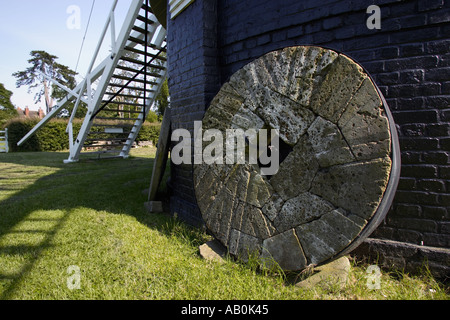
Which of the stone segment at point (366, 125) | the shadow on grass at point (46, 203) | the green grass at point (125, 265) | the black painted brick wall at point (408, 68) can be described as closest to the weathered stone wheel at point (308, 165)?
the stone segment at point (366, 125)

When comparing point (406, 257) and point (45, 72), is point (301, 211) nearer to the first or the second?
point (406, 257)

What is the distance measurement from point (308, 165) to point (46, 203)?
3.92 metres

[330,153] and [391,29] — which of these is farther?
[391,29]

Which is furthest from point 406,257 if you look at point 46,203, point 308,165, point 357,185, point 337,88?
point 46,203

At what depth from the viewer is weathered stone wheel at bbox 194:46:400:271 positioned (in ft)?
5.22

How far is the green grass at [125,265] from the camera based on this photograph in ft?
5.57

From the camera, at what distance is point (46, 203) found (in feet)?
12.6

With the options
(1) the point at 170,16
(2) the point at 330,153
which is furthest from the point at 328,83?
(1) the point at 170,16

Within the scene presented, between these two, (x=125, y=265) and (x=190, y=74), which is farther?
(x=190, y=74)

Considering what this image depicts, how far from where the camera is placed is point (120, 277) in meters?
1.92

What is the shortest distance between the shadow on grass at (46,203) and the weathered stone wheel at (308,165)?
1262 mm

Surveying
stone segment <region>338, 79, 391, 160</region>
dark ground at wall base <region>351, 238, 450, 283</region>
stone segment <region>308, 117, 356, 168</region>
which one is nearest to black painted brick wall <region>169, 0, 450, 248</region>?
dark ground at wall base <region>351, 238, 450, 283</region>

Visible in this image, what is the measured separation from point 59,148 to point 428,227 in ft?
52.6

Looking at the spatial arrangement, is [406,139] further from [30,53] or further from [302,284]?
[30,53]
